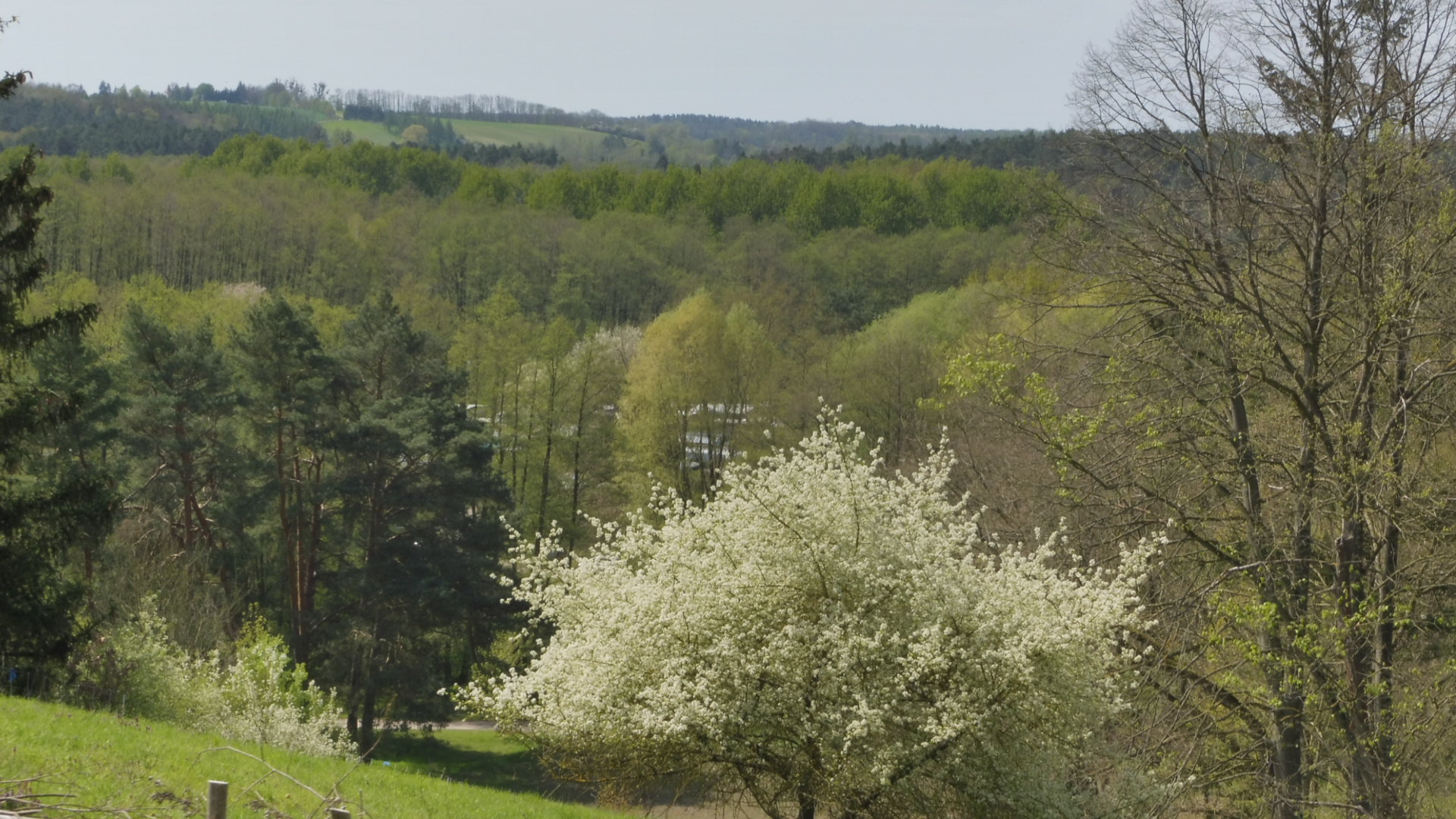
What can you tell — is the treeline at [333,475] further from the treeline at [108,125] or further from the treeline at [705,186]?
the treeline at [108,125]

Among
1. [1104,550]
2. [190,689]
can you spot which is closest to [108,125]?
[190,689]

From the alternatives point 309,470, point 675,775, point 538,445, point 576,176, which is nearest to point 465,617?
point 309,470

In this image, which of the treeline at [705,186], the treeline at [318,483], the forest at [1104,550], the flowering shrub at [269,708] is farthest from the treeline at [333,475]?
the treeline at [705,186]

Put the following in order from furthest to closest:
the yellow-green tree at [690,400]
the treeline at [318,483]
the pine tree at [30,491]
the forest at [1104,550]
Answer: the yellow-green tree at [690,400] < the treeline at [318,483] < the pine tree at [30,491] < the forest at [1104,550]

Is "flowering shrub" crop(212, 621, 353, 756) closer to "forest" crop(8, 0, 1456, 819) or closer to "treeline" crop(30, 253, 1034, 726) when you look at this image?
"forest" crop(8, 0, 1456, 819)

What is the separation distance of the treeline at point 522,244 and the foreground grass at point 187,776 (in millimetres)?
49267

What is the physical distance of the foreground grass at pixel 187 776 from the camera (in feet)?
29.3

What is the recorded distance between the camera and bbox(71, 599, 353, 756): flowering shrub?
20.0m

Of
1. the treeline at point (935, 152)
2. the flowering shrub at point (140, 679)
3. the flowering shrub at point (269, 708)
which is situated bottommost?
the flowering shrub at point (269, 708)

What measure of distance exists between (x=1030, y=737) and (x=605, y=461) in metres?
34.9

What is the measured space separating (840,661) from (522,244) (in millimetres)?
64872

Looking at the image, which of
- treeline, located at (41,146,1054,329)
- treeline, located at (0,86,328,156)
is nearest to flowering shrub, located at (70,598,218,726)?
treeline, located at (41,146,1054,329)

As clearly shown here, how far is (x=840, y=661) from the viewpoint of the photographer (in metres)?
11.1

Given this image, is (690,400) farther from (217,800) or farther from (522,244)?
(217,800)
